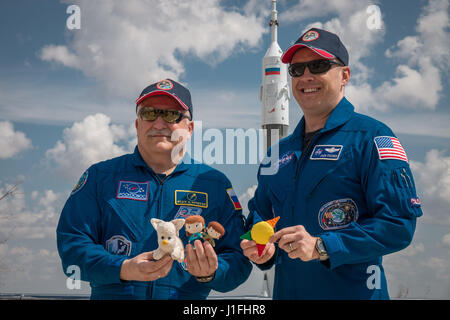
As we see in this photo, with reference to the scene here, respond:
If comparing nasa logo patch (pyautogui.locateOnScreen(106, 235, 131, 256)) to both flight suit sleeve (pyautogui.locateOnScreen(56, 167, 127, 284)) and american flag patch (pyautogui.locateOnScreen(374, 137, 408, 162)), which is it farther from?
american flag patch (pyautogui.locateOnScreen(374, 137, 408, 162))

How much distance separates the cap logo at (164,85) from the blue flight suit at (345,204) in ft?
5.14

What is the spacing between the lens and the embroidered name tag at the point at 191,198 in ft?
15.4

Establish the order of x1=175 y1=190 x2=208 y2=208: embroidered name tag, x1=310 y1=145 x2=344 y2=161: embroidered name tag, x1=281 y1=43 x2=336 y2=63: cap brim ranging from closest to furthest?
x1=310 y1=145 x2=344 y2=161: embroidered name tag → x1=281 y1=43 x2=336 y2=63: cap brim → x1=175 y1=190 x2=208 y2=208: embroidered name tag

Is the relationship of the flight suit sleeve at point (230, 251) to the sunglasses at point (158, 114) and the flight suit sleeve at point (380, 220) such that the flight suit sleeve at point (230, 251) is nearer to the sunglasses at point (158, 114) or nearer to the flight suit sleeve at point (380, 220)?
the sunglasses at point (158, 114)

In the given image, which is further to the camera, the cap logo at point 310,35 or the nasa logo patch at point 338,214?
the cap logo at point 310,35

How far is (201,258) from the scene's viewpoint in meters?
3.93

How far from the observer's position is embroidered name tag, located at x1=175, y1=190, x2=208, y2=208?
470 cm

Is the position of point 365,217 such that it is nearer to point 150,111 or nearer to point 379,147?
point 379,147

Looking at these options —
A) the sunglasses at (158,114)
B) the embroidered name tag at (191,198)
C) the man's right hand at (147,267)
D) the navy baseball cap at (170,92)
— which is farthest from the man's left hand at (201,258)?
the navy baseball cap at (170,92)

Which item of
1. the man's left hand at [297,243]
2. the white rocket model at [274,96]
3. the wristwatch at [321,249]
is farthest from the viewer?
the white rocket model at [274,96]

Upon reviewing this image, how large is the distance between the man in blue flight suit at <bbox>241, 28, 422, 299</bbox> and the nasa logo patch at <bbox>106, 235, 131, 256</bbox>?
4.33 ft

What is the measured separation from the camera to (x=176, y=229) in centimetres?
405

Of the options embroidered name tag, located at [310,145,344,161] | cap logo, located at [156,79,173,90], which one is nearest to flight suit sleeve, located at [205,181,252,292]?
embroidered name tag, located at [310,145,344,161]

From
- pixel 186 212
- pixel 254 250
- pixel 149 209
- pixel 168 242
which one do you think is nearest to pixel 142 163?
pixel 149 209
